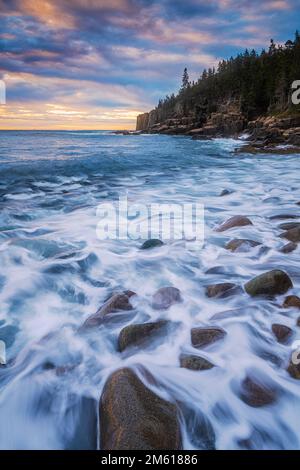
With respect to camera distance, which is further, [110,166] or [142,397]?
[110,166]

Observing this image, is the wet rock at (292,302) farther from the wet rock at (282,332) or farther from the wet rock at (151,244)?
the wet rock at (151,244)

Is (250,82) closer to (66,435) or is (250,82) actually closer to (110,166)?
(110,166)

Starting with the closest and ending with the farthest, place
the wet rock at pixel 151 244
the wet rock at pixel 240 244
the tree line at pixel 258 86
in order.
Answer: the wet rock at pixel 240 244 → the wet rock at pixel 151 244 → the tree line at pixel 258 86

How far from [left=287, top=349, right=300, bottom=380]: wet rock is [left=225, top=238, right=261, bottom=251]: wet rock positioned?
272 cm

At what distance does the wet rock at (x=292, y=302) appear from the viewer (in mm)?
3609

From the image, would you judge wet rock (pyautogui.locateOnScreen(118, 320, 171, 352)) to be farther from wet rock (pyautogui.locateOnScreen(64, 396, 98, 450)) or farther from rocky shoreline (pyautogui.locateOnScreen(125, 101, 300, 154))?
rocky shoreline (pyautogui.locateOnScreen(125, 101, 300, 154))

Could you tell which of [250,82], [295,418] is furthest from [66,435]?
[250,82]

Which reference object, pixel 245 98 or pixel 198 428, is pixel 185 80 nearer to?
pixel 245 98

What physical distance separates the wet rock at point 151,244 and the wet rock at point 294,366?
3.43 metres

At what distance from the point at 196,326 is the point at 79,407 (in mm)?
1478

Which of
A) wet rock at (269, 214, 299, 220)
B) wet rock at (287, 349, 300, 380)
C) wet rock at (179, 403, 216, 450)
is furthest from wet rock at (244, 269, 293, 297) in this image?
wet rock at (269, 214, 299, 220)

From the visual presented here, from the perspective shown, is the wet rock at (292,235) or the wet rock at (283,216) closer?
the wet rock at (292,235)

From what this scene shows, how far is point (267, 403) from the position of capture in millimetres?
2555

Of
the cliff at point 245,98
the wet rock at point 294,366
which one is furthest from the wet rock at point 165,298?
the cliff at point 245,98
